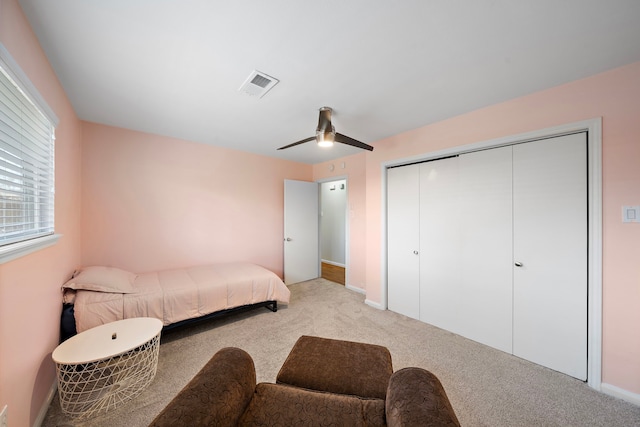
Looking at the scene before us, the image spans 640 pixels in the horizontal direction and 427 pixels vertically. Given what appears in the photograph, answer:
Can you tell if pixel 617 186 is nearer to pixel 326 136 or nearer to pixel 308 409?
pixel 326 136

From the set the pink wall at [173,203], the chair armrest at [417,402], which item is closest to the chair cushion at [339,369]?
the chair armrest at [417,402]

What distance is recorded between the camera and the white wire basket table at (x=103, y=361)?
1.44 metres

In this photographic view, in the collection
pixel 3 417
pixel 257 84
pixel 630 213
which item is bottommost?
pixel 3 417

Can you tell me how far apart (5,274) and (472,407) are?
285cm

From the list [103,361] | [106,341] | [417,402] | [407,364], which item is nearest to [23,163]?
[106,341]

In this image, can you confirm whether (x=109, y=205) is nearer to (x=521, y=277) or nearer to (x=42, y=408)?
(x=42, y=408)

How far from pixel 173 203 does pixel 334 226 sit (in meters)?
3.93

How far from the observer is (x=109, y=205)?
9.16 feet

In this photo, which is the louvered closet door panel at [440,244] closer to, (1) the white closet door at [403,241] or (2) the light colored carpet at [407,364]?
(1) the white closet door at [403,241]

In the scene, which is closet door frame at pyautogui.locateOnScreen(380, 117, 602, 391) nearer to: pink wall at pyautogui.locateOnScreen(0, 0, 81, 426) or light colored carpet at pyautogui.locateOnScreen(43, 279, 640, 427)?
light colored carpet at pyautogui.locateOnScreen(43, 279, 640, 427)

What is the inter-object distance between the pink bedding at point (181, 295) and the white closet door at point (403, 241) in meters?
1.54

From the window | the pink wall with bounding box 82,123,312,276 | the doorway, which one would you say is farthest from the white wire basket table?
the doorway

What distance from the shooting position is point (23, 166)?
4.41 ft

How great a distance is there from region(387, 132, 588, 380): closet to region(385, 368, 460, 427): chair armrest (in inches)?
70.5
